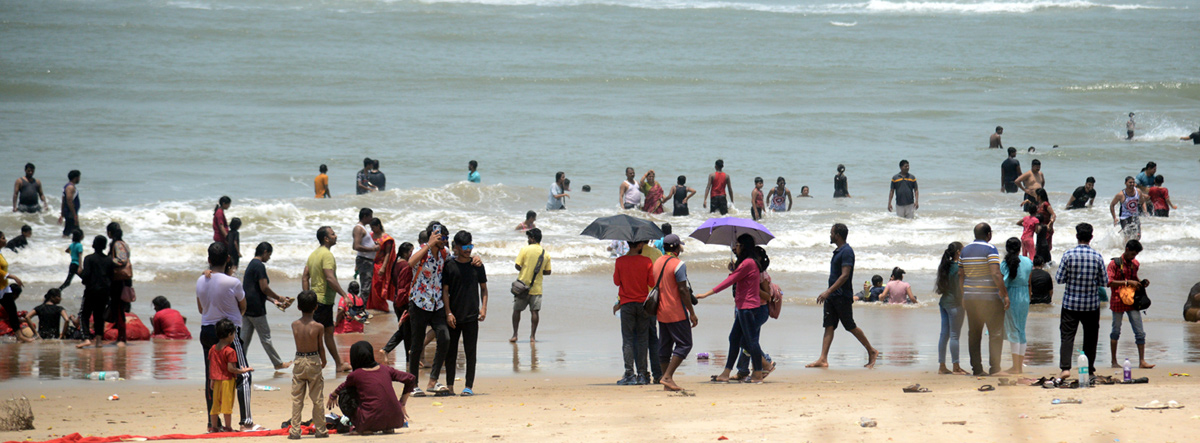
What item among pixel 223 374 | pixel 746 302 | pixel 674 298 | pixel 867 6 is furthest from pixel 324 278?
pixel 867 6

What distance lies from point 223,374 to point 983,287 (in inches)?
220

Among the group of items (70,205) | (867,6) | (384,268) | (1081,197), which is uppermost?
(867,6)

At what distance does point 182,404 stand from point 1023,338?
6395 millimetres

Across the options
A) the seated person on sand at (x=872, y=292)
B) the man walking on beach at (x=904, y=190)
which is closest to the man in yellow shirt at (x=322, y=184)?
the man walking on beach at (x=904, y=190)

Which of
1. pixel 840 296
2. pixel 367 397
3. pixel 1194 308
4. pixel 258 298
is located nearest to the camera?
pixel 367 397

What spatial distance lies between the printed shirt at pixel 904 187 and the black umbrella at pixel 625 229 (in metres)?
12.5

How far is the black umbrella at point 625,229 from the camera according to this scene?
795cm

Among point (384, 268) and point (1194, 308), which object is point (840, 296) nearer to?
point (384, 268)

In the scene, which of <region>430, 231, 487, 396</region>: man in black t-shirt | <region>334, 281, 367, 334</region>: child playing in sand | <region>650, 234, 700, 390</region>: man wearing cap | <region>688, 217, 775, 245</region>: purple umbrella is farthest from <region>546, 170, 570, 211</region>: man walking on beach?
<region>430, 231, 487, 396</region>: man in black t-shirt

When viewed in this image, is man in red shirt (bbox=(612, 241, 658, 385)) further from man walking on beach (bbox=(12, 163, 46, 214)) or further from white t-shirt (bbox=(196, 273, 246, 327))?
man walking on beach (bbox=(12, 163, 46, 214))

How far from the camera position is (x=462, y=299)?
734cm

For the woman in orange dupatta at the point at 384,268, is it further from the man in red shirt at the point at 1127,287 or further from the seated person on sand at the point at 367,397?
the man in red shirt at the point at 1127,287

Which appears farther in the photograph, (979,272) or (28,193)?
(28,193)

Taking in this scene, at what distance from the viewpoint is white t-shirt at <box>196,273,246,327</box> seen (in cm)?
649
